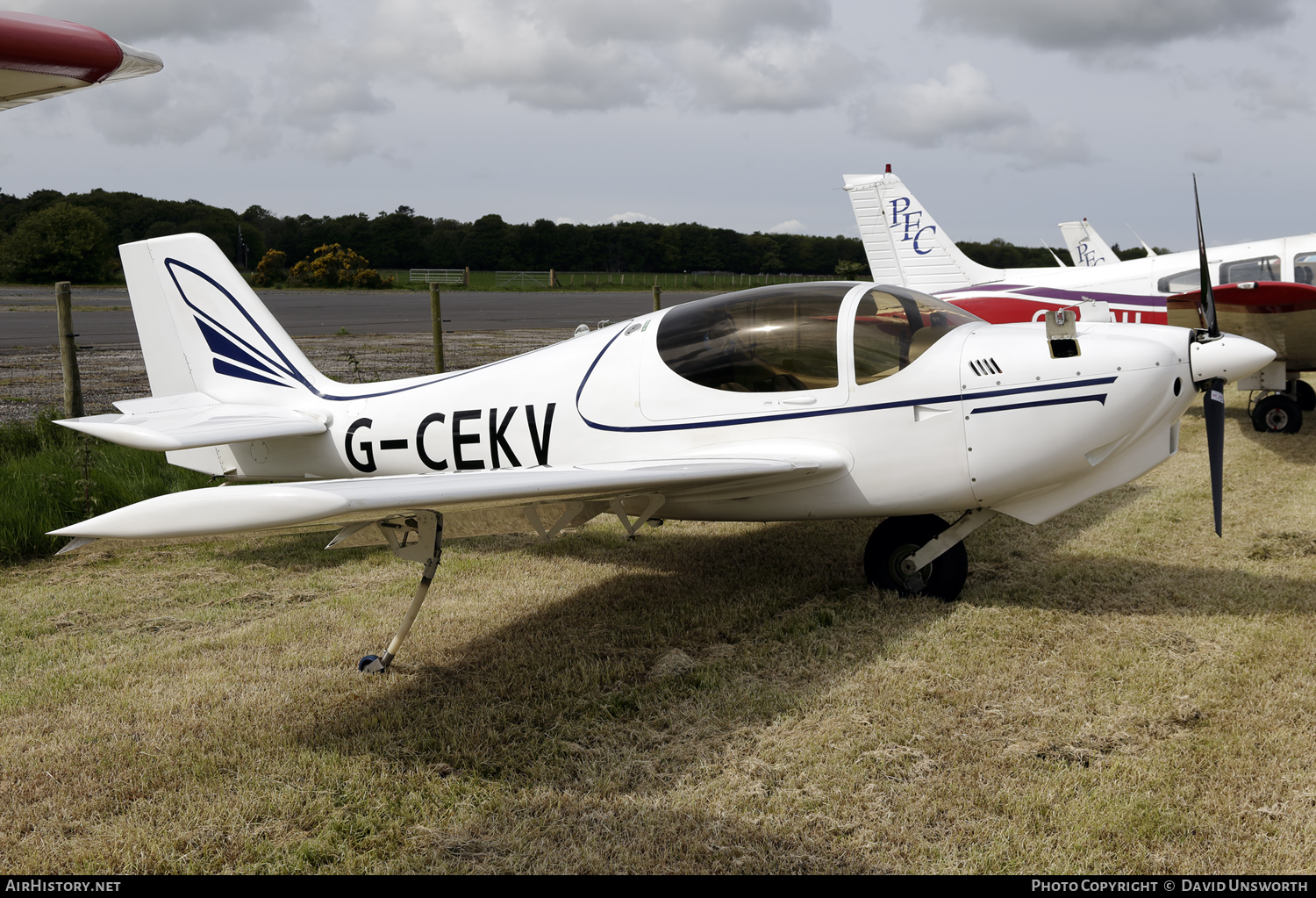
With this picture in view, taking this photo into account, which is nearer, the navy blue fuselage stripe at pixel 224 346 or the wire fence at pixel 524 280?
the navy blue fuselage stripe at pixel 224 346

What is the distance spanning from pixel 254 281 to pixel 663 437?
62.1 meters

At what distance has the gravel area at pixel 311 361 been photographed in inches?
467

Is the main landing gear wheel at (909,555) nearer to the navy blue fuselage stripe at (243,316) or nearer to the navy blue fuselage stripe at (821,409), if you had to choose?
the navy blue fuselage stripe at (821,409)

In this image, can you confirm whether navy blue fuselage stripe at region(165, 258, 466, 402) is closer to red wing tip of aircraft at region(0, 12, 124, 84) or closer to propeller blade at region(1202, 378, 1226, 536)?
red wing tip of aircraft at region(0, 12, 124, 84)

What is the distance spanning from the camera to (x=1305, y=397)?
11391 mm

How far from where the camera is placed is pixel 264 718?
371cm

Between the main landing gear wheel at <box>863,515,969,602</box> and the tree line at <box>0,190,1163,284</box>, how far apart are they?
5477cm

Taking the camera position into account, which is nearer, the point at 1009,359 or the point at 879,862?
the point at 879,862

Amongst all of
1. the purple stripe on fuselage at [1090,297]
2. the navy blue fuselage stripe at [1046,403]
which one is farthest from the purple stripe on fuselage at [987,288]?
the navy blue fuselage stripe at [1046,403]

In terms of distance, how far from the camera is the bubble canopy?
4.68 meters

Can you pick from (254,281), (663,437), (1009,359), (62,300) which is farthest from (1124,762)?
(254,281)

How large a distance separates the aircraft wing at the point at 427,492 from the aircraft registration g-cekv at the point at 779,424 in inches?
0.9
